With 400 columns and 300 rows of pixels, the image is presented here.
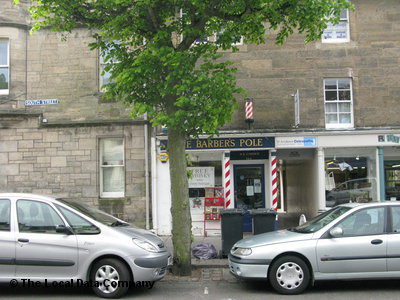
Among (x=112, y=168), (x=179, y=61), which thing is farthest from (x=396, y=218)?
(x=112, y=168)

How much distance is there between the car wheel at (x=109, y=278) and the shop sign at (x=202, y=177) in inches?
274

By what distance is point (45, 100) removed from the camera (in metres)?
13.4

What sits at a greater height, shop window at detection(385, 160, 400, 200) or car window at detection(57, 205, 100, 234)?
shop window at detection(385, 160, 400, 200)

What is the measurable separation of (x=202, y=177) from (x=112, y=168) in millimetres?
2930

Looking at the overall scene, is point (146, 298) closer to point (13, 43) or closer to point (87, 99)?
point (87, 99)

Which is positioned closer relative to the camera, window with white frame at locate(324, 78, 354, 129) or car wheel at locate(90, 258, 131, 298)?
car wheel at locate(90, 258, 131, 298)

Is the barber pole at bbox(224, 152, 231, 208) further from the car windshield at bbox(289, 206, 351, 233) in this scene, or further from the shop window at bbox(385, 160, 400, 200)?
the car windshield at bbox(289, 206, 351, 233)

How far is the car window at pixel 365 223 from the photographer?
6.79 m

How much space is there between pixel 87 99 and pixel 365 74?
887 cm

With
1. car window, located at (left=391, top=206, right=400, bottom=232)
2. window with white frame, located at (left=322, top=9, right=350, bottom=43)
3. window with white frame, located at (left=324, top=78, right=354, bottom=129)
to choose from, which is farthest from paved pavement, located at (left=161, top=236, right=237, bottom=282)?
window with white frame, located at (left=322, top=9, right=350, bottom=43)

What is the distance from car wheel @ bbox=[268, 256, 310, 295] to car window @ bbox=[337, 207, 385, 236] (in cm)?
92

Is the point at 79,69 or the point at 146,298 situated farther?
the point at 79,69

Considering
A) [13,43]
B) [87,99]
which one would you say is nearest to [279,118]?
[87,99]

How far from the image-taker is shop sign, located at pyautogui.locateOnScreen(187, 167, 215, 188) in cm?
1334
